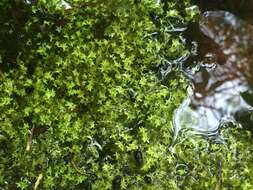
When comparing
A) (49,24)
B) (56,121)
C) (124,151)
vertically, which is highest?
(49,24)

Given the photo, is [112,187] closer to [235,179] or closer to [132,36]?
[235,179]

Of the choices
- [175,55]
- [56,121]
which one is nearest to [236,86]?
[175,55]

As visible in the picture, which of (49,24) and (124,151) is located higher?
(49,24)
